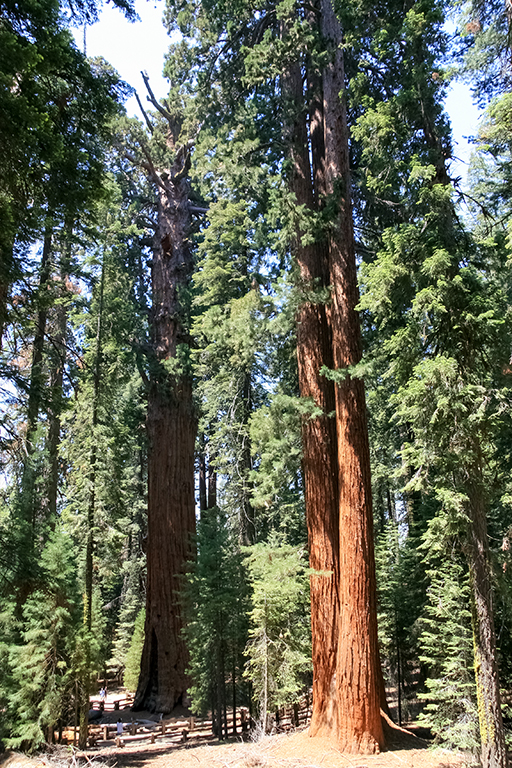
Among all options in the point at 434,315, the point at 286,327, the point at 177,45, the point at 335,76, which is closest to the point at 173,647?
the point at 286,327

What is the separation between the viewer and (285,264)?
35.3 ft

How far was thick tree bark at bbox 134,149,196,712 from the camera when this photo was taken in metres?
14.4

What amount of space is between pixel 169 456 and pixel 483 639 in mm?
10292

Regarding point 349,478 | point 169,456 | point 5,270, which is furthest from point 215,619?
point 5,270

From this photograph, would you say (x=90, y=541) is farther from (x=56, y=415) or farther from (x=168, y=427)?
(x=168, y=427)

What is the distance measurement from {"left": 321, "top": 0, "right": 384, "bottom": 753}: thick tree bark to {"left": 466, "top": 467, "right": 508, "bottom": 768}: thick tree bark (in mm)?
1325

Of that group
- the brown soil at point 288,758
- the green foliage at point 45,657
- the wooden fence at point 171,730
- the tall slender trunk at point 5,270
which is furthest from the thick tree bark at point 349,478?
the green foliage at point 45,657

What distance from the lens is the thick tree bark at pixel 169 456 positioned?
568 inches

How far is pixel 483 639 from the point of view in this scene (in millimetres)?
7027

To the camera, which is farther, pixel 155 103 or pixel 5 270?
pixel 155 103

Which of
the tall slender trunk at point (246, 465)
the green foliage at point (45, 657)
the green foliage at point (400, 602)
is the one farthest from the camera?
the tall slender trunk at point (246, 465)

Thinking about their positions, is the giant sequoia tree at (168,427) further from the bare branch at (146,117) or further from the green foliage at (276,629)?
the green foliage at (276,629)

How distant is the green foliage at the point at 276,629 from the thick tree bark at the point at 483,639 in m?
3.70

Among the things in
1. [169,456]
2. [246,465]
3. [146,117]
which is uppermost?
[146,117]
